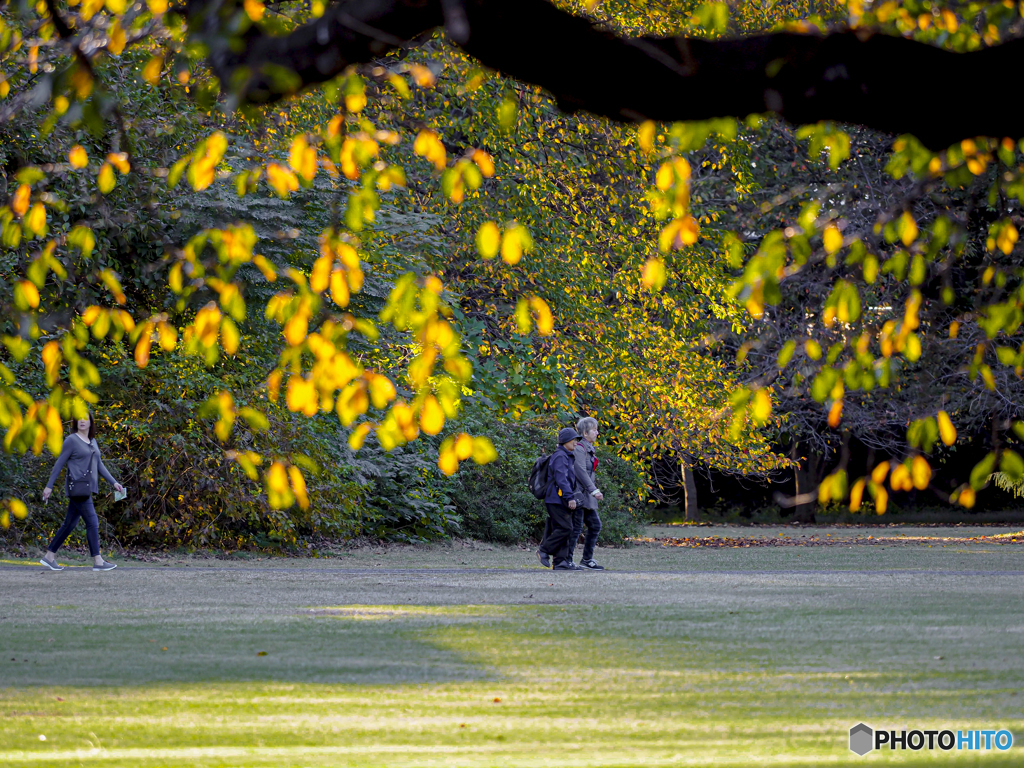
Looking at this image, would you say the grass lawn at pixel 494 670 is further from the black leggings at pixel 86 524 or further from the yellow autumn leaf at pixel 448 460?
the yellow autumn leaf at pixel 448 460

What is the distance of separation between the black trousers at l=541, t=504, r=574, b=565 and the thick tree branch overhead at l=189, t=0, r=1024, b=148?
13.6 m

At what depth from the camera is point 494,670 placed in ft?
26.9

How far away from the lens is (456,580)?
15641 millimetres

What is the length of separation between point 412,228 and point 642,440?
901cm

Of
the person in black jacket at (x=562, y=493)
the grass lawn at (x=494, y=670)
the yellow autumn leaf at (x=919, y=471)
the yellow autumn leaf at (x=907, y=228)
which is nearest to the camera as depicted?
the yellow autumn leaf at (x=919, y=471)

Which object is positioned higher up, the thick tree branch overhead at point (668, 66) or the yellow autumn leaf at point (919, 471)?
the thick tree branch overhead at point (668, 66)

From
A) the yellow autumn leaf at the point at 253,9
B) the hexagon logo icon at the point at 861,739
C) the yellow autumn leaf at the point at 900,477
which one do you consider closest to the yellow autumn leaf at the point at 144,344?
the yellow autumn leaf at the point at 253,9

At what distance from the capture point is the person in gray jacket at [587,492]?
17703 mm

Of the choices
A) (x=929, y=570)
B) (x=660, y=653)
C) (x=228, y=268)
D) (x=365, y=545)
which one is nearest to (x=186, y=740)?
(x=228, y=268)

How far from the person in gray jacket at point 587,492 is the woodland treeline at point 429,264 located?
Result: 2.01 metres

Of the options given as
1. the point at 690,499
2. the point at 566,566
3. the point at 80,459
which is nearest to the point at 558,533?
the point at 566,566

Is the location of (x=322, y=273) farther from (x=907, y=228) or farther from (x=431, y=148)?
(x=907, y=228)

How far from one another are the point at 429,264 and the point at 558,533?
5680 millimetres

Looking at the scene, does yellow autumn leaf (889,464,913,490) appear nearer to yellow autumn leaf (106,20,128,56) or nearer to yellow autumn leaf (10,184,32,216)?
yellow autumn leaf (106,20,128,56)
